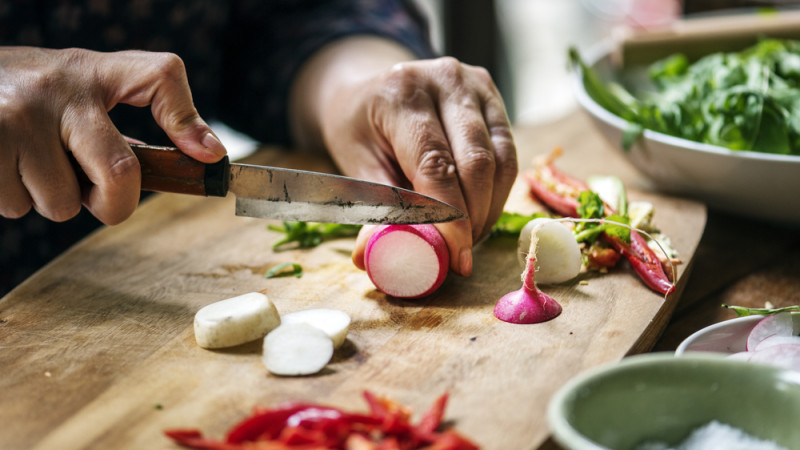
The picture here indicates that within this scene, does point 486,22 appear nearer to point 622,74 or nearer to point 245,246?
point 622,74

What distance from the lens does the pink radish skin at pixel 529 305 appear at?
1.53 meters

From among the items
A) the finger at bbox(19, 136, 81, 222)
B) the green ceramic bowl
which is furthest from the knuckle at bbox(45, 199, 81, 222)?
the green ceramic bowl

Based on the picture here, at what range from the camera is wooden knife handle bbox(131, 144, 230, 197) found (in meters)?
1.59

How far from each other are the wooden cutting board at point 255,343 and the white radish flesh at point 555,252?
0.14 feet

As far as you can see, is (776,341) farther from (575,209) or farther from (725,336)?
(575,209)

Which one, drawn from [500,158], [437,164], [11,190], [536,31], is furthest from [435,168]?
[536,31]

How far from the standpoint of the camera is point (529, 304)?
153 cm

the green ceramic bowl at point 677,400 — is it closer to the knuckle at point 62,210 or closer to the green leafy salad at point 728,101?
the green leafy salad at point 728,101

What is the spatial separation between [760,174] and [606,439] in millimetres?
1069

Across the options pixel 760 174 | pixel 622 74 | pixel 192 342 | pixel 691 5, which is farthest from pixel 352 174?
pixel 691 5

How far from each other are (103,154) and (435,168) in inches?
28.2

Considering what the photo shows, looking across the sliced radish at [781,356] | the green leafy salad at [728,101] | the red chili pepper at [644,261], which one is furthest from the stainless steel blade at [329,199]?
the green leafy salad at [728,101]

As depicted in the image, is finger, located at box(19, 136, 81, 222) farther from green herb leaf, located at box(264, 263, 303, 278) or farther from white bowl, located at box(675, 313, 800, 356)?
white bowl, located at box(675, 313, 800, 356)

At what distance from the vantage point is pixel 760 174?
5.97 feet
